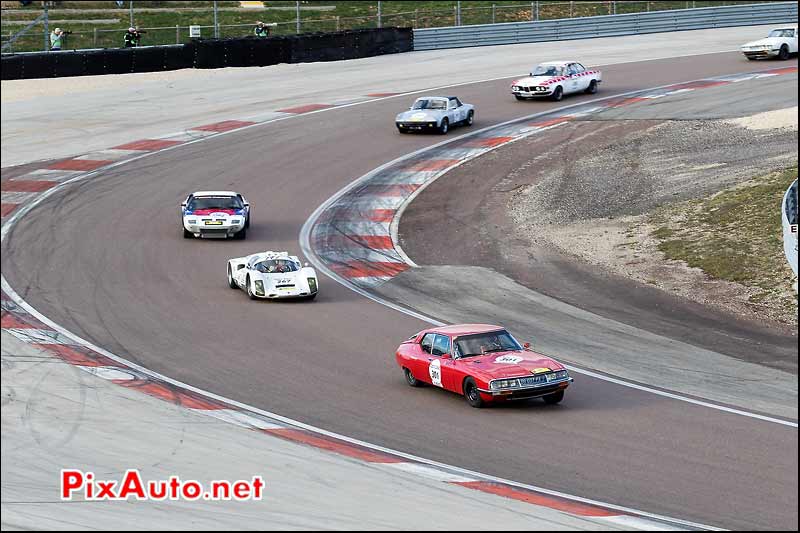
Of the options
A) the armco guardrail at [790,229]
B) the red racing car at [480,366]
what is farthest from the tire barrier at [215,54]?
the armco guardrail at [790,229]

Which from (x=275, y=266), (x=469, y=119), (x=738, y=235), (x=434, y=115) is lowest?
(x=275, y=266)

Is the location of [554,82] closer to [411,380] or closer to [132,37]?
[132,37]

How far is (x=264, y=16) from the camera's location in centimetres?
6156

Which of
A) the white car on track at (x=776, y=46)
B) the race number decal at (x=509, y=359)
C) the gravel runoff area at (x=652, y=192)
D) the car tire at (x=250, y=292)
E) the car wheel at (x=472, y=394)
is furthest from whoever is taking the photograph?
the white car on track at (x=776, y=46)

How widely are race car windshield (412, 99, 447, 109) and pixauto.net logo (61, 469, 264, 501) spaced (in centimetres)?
3244

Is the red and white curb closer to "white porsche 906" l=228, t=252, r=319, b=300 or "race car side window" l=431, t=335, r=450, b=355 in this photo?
"white porsche 906" l=228, t=252, r=319, b=300

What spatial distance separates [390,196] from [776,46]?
83.8 feet

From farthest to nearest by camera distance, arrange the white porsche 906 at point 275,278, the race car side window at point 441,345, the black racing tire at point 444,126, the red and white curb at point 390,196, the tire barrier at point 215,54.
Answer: the tire barrier at point 215,54
the black racing tire at point 444,126
the red and white curb at point 390,196
the white porsche 906 at point 275,278
the race car side window at point 441,345

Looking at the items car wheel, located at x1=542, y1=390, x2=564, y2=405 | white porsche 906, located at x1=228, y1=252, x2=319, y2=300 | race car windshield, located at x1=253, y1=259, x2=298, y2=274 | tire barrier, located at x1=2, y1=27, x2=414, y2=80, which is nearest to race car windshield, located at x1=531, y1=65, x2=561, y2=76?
tire barrier, located at x1=2, y1=27, x2=414, y2=80

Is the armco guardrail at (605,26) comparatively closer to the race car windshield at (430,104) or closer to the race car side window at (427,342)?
the race car windshield at (430,104)

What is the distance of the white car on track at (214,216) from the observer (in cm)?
3219

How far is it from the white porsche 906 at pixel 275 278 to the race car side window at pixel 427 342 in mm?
6360

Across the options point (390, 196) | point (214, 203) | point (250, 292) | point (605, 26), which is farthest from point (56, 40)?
point (605, 26)

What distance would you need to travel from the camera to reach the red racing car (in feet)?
61.7
